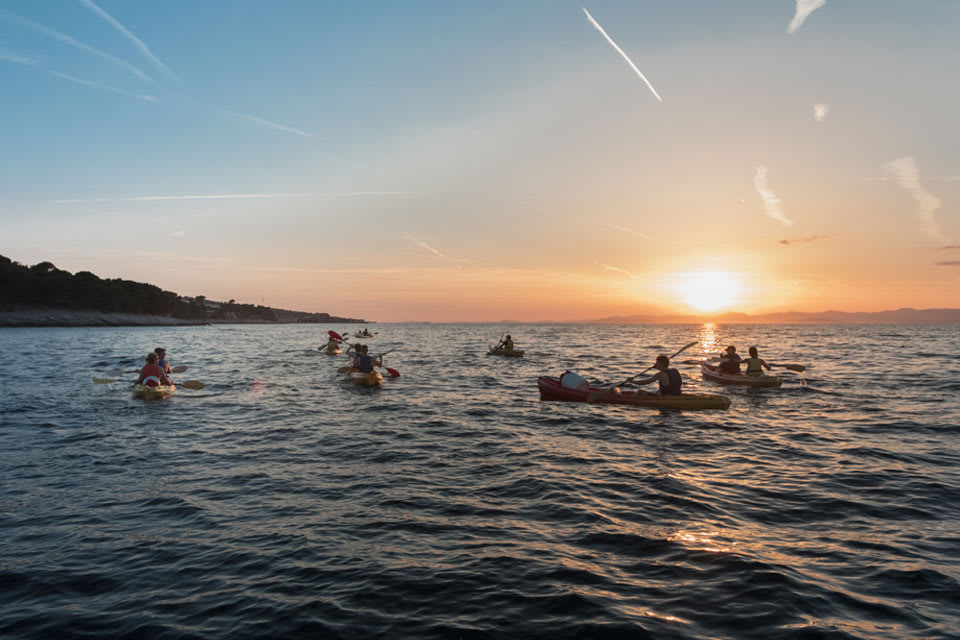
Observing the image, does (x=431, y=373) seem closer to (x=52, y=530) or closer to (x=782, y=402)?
(x=782, y=402)

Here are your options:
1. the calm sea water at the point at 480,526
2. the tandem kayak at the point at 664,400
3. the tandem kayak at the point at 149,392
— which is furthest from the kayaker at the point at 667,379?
the tandem kayak at the point at 149,392

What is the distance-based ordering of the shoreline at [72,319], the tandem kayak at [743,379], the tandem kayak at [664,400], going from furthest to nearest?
the shoreline at [72,319]
the tandem kayak at [743,379]
the tandem kayak at [664,400]

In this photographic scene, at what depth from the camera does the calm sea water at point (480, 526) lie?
17.9ft

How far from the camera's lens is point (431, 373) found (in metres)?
32.5

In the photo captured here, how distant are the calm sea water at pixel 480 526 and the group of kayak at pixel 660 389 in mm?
785

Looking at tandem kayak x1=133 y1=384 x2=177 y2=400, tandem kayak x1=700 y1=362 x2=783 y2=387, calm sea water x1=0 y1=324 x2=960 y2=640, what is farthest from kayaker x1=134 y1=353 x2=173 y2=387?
tandem kayak x1=700 y1=362 x2=783 y2=387

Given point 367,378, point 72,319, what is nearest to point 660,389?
point 367,378

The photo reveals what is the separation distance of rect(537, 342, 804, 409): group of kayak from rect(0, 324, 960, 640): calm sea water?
2.57 feet

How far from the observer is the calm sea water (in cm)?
545

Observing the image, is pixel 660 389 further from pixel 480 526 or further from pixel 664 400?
pixel 480 526

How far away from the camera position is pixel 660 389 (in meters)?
18.2

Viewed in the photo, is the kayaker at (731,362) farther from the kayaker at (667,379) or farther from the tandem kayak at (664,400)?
the kayaker at (667,379)

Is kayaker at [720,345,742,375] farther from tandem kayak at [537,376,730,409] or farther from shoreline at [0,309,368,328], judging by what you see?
shoreline at [0,309,368,328]

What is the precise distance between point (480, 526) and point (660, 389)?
40.6 ft
